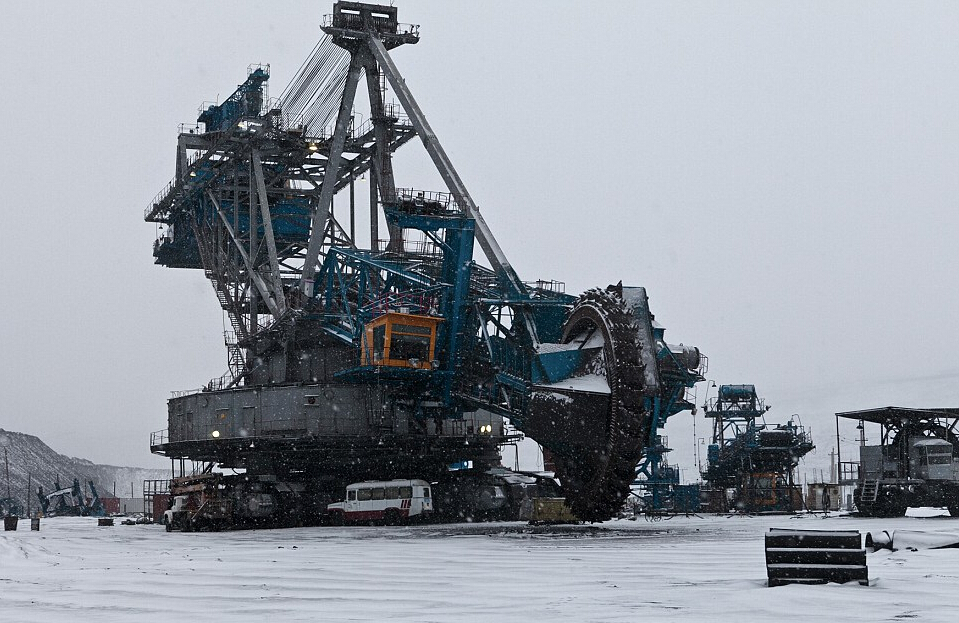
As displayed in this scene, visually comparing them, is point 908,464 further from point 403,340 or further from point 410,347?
point 403,340

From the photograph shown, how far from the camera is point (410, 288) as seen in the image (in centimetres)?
5400

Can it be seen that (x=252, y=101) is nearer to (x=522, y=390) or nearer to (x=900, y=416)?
(x=522, y=390)

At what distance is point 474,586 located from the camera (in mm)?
18547

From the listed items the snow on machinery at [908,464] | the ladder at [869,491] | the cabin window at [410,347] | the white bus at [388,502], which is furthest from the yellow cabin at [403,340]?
the ladder at [869,491]

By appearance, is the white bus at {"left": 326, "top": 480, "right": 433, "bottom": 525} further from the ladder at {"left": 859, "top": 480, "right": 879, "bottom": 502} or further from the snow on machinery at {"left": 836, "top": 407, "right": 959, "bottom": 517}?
the snow on machinery at {"left": 836, "top": 407, "right": 959, "bottom": 517}

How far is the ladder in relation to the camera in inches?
1876

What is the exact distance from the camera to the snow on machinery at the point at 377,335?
3756cm

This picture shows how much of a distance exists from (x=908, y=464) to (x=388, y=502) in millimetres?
25617

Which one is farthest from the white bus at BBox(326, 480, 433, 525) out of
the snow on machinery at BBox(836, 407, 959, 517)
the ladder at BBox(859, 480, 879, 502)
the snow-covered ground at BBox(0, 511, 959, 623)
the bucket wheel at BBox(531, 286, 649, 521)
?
the snow-covered ground at BBox(0, 511, 959, 623)

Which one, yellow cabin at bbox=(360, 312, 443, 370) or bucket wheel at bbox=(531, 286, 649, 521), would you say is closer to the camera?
bucket wheel at bbox=(531, 286, 649, 521)

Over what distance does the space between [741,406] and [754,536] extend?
60151 mm

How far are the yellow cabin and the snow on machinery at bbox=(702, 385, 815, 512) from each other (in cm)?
2862

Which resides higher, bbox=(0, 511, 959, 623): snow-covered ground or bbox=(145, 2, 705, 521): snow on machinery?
bbox=(145, 2, 705, 521): snow on machinery

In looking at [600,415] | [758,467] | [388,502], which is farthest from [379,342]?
[758,467]
